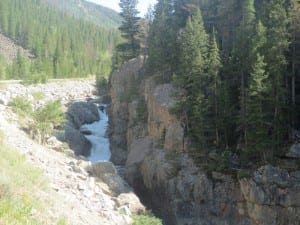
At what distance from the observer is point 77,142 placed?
157ft

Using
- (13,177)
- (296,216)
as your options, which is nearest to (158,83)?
(296,216)

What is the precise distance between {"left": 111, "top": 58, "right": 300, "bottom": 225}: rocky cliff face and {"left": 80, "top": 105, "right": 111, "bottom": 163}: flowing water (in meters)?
5.15

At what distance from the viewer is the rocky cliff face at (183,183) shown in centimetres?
2747

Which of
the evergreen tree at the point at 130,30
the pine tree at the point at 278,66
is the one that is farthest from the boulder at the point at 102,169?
the evergreen tree at the point at 130,30

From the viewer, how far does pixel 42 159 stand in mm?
25125

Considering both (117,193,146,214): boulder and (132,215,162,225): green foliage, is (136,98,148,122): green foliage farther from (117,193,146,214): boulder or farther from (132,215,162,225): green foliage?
Result: (132,215,162,225): green foliage

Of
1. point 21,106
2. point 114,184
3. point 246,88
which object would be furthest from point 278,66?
point 21,106

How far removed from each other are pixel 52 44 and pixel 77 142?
230 feet

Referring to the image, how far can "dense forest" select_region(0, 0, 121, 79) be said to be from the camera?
8819 centimetres

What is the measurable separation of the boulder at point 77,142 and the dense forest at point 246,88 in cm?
1610

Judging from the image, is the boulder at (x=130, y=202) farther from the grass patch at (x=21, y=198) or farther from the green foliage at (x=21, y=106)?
the green foliage at (x=21, y=106)

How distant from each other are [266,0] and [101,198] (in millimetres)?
27134

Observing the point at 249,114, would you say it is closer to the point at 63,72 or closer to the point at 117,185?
the point at 117,185


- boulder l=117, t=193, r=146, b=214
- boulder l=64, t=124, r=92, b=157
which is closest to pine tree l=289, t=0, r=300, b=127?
boulder l=117, t=193, r=146, b=214
